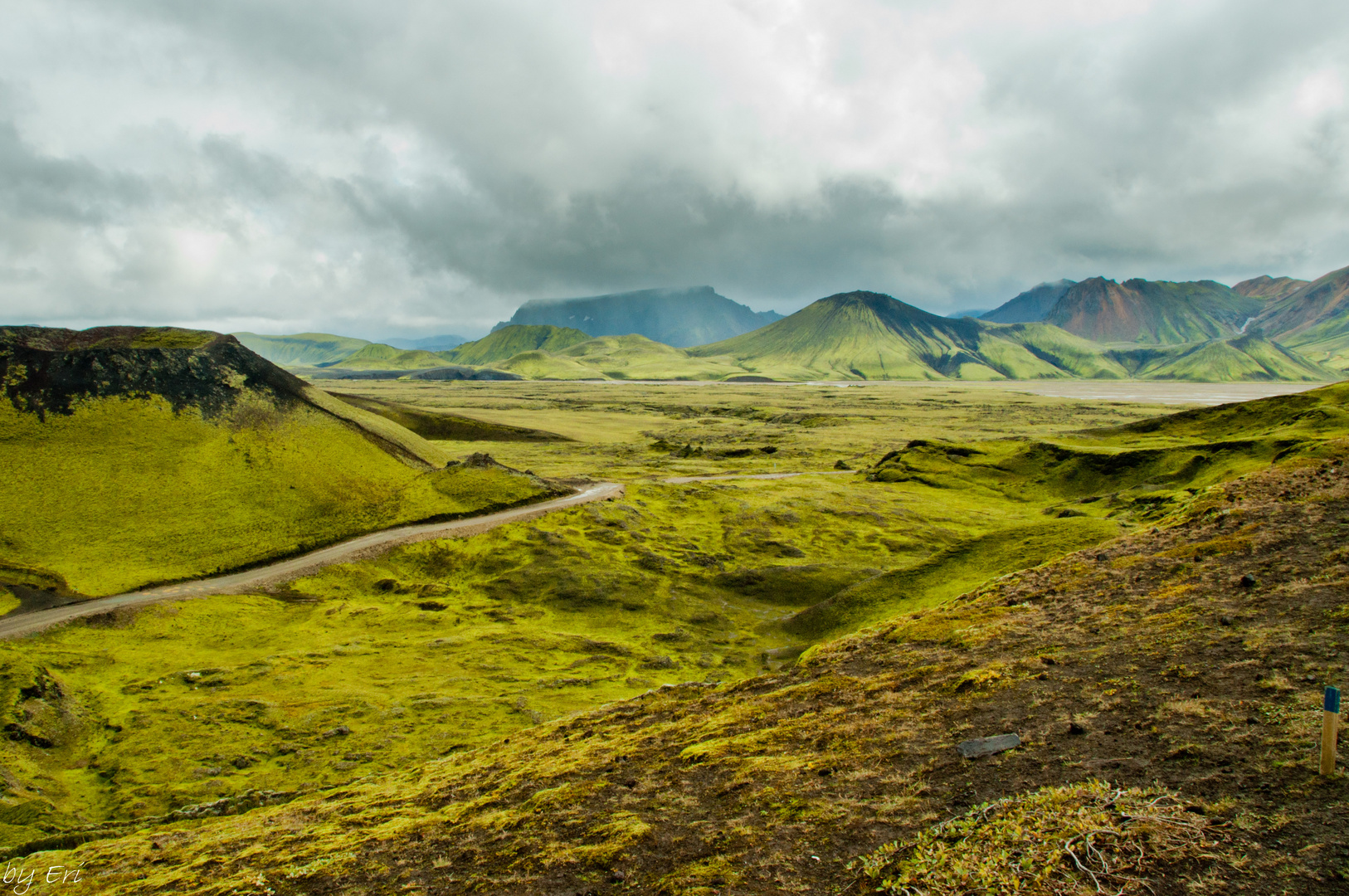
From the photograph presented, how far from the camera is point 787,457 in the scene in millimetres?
122500

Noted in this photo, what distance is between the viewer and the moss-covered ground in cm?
1513

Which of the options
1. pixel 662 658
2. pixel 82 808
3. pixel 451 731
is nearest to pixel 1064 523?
pixel 662 658

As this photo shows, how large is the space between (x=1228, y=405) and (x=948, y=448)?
38.0m

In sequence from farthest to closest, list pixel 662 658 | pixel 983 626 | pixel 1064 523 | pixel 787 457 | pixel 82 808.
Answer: pixel 787 457
pixel 1064 523
pixel 662 658
pixel 983 626
pixel 82 808

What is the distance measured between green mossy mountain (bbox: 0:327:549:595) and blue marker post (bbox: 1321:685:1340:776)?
5859 cm

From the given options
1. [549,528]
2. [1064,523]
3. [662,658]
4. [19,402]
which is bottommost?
[662,658]

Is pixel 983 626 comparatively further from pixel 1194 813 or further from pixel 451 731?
pixel 451 731

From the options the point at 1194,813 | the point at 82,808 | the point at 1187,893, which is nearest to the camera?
the point at 1187,893

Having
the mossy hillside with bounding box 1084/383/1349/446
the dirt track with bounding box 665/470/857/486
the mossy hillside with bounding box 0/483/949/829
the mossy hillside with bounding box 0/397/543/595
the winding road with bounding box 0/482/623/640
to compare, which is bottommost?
the mossy hillside with bounding box 0/483/949/829

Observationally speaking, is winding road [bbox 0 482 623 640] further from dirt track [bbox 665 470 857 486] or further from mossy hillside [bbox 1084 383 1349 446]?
mossy hillside [bbox 1084 383 1349 446]

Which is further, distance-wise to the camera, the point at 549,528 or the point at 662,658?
the point at 549,528

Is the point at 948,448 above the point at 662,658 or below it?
above

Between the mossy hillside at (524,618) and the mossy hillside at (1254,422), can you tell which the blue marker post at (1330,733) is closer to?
the mossy hillside at (524,618)

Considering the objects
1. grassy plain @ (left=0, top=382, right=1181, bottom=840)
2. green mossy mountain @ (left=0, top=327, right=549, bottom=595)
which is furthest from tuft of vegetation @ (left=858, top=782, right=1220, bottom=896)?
green mossy mountain @ (left=0, top=327, right=549, bottom=595)
